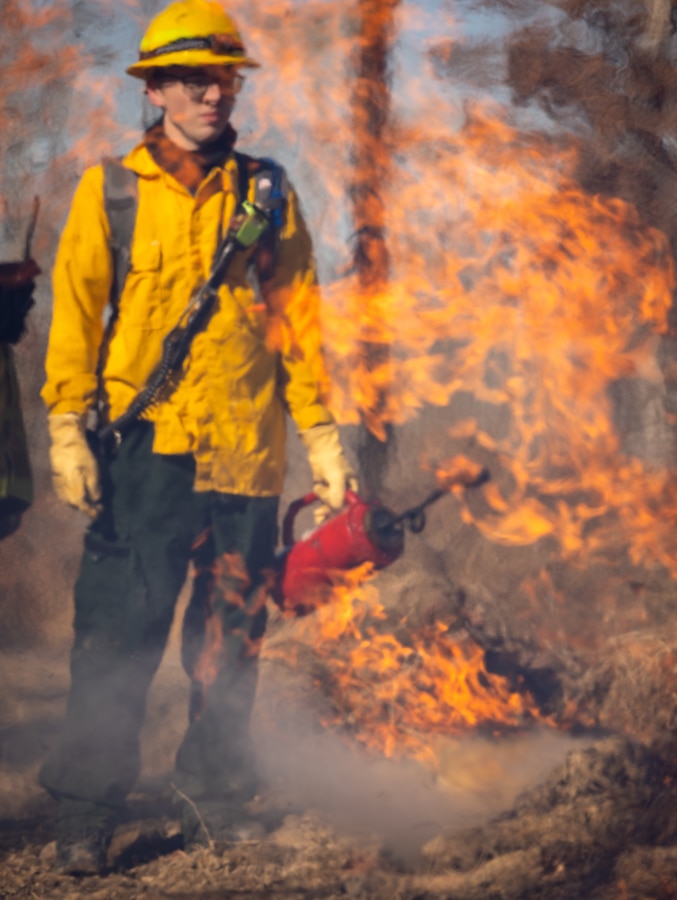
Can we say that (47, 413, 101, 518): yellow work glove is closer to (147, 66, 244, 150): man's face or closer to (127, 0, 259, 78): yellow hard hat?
(147, 66, 244, 150): man's face

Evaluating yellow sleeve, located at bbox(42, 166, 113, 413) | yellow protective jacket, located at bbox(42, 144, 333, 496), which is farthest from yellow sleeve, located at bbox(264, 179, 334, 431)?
yellow sleeve, located at bbox(42, 166, 113, 413)

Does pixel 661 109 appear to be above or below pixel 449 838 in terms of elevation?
above

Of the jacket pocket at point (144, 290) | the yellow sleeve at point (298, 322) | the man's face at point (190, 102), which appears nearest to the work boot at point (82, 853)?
the yellow sleeve at point (298, 322)

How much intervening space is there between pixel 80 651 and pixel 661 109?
3849mm

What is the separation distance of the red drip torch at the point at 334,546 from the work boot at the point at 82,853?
1.09 m

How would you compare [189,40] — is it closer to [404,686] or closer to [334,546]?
[334,546]

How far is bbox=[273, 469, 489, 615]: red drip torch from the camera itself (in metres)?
3.62

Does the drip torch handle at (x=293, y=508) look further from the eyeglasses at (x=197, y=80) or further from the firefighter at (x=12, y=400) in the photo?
the eyeglasses at (x=197, y=80)

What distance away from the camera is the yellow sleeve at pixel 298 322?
3678 millimetres

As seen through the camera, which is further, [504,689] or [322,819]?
[504,689]

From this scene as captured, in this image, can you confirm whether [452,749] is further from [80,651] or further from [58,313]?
[58,313]

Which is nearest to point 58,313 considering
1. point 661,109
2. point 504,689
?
point 504,689

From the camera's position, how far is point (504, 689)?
13.6 feet

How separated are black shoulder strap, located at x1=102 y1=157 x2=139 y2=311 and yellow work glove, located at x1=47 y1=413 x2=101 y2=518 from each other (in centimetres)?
49
